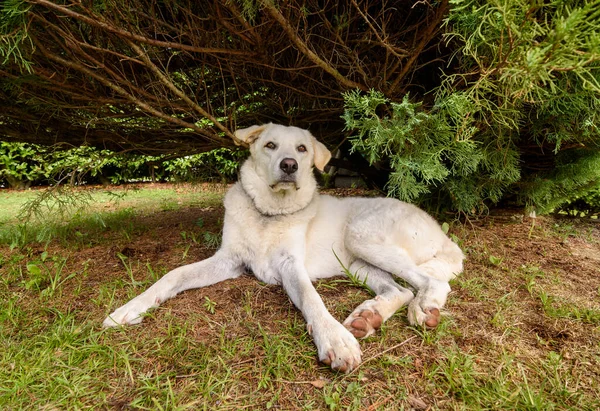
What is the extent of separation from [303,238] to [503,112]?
6.19 feet

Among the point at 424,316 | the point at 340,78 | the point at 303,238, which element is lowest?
the point at 303,238

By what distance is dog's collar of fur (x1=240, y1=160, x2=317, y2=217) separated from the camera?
9.77ft

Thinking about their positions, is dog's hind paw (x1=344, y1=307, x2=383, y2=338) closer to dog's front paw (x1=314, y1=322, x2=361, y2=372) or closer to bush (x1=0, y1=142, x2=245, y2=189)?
dog's front paw (x1=314, y1=322, x2=361, y2=372)


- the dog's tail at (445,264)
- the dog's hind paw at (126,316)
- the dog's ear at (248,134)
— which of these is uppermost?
the dog's ear at (248,134)

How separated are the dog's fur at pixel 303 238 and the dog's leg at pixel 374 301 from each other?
0.01 metres

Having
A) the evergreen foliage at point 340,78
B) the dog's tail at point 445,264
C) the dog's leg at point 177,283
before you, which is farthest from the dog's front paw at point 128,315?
the dog's tail at point 445,264

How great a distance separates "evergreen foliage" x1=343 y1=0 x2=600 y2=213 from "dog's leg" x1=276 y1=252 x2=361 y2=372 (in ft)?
3.53

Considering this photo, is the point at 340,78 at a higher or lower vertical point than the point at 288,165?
higher

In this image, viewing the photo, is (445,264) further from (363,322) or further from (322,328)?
(322,328)

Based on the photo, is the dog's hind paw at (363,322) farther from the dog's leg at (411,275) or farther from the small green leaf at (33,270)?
the small green leaf at (33,270)

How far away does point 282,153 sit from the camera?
2.94 meters

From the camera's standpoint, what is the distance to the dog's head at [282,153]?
2.83 meters

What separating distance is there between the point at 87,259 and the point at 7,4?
2253 mm

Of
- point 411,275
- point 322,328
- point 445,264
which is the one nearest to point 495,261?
point 445,264
